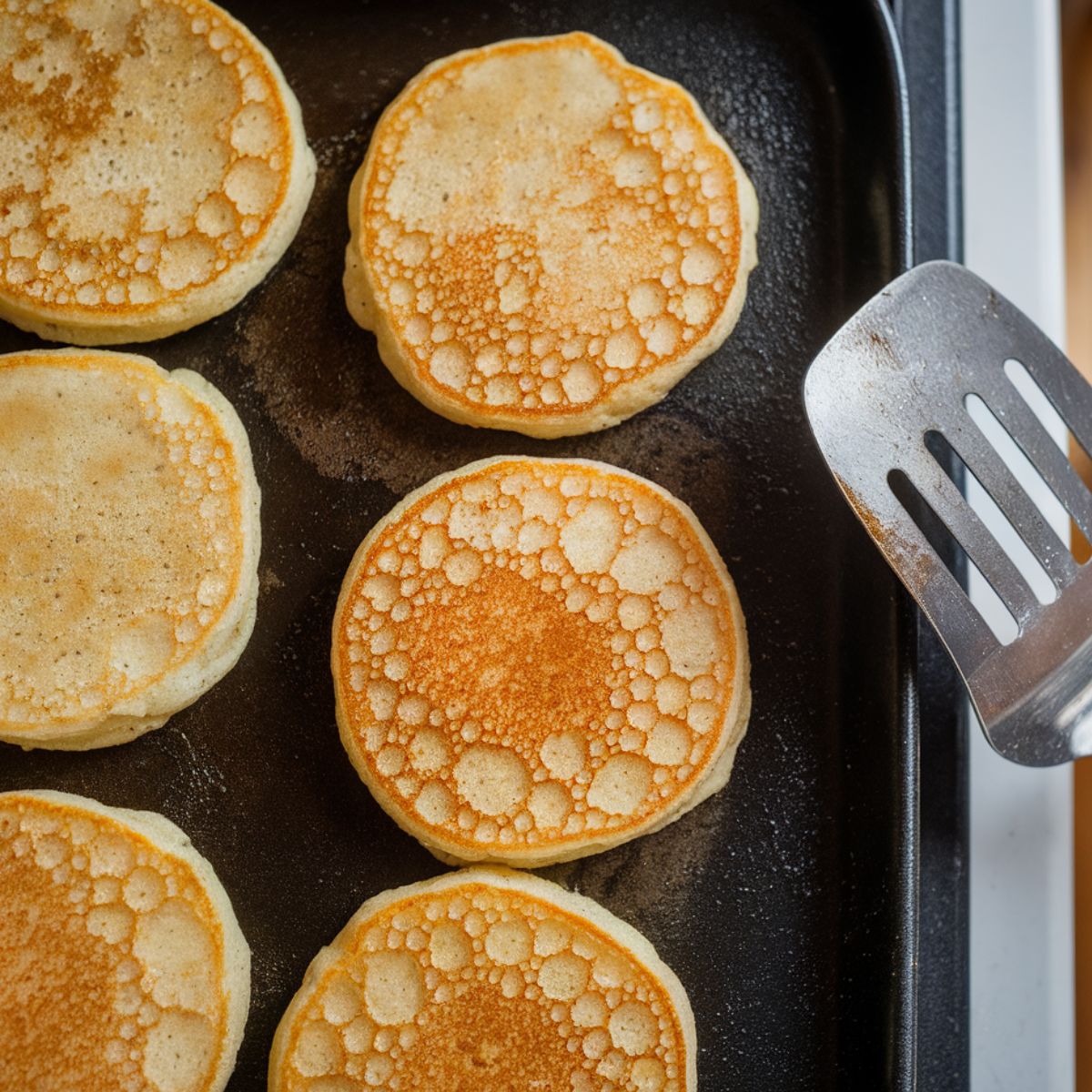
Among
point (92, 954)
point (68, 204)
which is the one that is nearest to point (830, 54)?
point (68, 204)

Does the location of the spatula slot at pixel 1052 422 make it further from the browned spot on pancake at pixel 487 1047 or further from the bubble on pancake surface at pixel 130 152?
the bubble on pancake surface at pixel 130 152

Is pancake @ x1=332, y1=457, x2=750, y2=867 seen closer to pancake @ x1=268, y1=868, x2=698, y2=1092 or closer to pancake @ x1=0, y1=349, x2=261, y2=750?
pancake @ x1=268, y1=868, x2=698, y2=1092

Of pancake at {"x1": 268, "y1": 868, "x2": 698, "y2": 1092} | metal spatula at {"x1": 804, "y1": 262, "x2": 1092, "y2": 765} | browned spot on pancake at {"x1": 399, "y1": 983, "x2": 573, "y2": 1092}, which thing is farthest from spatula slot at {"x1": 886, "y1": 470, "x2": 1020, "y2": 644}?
browned spot on pancake at {"x1": 399, "y1": 983, "x2": 573, "y2": 1092}

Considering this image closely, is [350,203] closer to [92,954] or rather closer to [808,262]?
[808,262]

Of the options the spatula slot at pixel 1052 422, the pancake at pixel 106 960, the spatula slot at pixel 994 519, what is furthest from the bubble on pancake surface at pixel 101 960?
the spatula slot at pixel 1052 422

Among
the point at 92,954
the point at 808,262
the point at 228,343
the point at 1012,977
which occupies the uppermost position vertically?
the point at 808,262

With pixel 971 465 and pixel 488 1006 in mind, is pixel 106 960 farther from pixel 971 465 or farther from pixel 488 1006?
pixel 971 465
